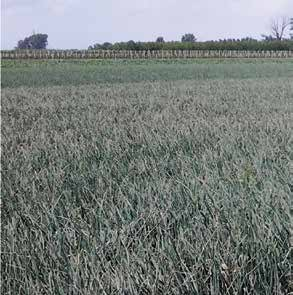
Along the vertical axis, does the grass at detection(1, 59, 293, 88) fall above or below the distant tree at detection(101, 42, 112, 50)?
below

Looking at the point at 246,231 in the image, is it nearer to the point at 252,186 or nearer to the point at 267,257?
the point at 267,257

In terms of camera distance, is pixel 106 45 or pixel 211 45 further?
pixel 106 45

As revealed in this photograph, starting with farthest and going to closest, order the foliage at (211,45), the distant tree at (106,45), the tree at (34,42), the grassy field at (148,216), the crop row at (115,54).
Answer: the tree at (34,42), the distant tree at (106,45), the foliage at (211,45), the crop row at (115,54), the grassy field at (148,216)

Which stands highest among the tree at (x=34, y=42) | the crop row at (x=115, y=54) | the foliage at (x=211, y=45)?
the tree at (x=34, y=42)

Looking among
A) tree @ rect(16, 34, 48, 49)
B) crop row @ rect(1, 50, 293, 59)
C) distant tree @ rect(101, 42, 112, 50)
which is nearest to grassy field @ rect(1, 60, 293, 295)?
crop row @ rect(1, 50, 293, 59)

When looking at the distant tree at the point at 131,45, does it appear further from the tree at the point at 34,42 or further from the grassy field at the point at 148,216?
the grassy field at the point at 148,216

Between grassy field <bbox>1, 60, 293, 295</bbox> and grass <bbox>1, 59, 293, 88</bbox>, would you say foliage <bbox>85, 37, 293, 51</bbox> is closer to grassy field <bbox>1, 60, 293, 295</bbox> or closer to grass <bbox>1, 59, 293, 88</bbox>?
grass <bbox>1, 59, 293, 88</bbox>

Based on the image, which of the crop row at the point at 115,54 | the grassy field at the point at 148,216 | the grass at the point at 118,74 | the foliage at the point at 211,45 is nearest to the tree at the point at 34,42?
the foliage at the point at 211,45

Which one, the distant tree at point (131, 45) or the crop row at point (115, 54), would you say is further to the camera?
the distant tree at point (131, 45)

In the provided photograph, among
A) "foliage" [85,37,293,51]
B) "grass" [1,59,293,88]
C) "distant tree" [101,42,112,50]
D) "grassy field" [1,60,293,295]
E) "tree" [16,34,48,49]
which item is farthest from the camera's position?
"tree" [16,34,48,49]

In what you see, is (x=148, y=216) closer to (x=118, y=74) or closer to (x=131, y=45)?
(x=118, y=74)

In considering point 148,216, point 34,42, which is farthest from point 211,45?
point 148,216

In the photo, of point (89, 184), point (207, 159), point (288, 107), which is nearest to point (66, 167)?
point (89, 184)

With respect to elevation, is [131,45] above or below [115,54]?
above
